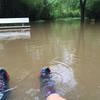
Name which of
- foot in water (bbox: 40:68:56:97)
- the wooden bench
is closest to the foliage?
the wooden bench

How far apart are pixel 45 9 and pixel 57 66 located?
14.5 meters

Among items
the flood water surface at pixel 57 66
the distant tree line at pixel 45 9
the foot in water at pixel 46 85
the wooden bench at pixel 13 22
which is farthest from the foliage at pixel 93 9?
the foot in water at pixel 46 85

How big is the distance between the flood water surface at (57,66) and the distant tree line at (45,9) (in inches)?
380

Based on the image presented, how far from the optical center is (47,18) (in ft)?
64.6

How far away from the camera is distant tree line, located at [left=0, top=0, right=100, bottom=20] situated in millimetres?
17250

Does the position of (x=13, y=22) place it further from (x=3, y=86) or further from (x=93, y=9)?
(x=93, y=9)

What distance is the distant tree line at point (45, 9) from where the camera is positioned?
56.6ft

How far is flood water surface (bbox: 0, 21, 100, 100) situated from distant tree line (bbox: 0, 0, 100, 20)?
31.6 ft

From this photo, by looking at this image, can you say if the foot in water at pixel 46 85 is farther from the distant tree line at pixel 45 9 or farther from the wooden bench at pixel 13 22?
the distant tree line at pixel 45 9

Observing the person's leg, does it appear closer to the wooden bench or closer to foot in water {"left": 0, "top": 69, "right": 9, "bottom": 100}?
foot in water {"left": 0, "top": 69, "right": 9, "bottom": 100}

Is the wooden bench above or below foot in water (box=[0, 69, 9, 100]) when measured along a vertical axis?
above

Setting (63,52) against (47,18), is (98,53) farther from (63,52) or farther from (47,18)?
(47,18)

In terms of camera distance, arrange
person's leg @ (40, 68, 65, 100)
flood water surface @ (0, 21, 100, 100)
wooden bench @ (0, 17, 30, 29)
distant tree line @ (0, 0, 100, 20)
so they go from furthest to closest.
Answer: distant tree line @ (0, 0, 100, 20)
wooden bench @ (0, 17, 30, 29)
flood water surface @ (0, 21, 100, 100)
person's leg @ (40, 68, 65, 100)

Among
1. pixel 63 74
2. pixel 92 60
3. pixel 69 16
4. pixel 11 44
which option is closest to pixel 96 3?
pixel 69 16
